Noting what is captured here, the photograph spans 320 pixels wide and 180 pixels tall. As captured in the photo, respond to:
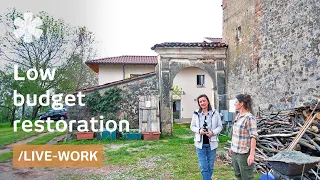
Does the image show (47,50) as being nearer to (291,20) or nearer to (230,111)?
(230,111)

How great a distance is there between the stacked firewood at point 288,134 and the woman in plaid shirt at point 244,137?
64.2 inches

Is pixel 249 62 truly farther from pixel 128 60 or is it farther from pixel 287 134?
pixel 128 60

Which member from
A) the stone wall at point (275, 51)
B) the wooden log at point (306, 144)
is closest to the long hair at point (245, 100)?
the wooden log at point (306, 144)

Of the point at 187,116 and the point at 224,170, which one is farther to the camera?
the point at 187,116

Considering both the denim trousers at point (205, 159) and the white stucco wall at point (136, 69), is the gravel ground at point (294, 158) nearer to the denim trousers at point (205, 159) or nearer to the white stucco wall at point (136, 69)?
the denim trousers at point (205, 159)

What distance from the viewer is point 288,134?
6.16 meters

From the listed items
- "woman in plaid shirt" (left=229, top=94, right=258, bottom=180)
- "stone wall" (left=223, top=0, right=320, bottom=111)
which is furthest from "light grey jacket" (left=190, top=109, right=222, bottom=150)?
"stone wall" (left=223, top=0, right=320, bottom=111)

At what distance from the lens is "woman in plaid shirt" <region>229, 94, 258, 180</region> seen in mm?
4066

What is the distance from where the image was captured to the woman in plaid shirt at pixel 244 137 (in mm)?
4066

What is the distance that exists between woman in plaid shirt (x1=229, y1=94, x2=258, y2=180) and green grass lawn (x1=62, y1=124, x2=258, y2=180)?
1.83 meters

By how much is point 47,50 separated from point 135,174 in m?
20.4

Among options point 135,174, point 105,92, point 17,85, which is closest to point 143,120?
point 105,92

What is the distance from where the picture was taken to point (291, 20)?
8.23m

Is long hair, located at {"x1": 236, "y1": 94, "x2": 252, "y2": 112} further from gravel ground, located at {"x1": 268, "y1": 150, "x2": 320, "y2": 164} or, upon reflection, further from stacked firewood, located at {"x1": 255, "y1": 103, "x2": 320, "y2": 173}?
stacked firewood, located at {"x1": 255, "y1": 103, "x2": 320, "y2": 173}
